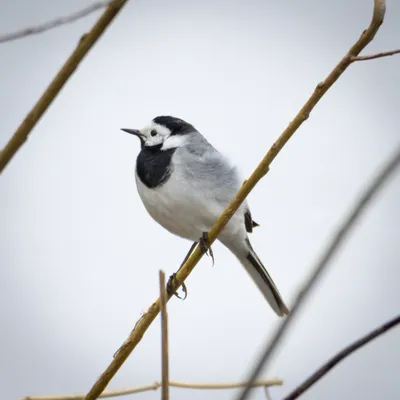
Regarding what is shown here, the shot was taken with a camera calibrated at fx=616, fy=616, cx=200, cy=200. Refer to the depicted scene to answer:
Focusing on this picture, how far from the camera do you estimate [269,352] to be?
1.49ft

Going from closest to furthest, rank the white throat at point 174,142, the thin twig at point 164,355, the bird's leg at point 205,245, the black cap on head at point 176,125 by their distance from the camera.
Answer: the thin twig at point 164,355
the bird's leg at point 205,245
the white throat at point 174,142
the black cap on head at point 176,125

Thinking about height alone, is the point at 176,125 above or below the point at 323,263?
above

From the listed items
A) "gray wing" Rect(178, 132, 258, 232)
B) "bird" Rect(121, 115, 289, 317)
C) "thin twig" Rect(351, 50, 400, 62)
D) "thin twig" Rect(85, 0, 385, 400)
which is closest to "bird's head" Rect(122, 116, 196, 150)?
"bird" Rect(121, 115, 289, 317)

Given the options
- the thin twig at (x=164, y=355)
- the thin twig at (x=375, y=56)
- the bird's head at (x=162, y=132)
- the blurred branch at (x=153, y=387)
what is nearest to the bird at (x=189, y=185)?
the bird's head at (x=162, y=132)

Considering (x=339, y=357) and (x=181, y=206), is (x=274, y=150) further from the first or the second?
(x=181, y=206)

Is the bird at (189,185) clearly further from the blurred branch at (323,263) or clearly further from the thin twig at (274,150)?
the blurred branch at (323,263)

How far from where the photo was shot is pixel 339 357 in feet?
1.75

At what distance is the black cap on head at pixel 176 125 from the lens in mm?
Result: 3180

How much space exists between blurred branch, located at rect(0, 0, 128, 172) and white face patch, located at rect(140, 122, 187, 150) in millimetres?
2335

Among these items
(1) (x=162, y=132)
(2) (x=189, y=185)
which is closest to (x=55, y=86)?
(2) (x=189, y=185)

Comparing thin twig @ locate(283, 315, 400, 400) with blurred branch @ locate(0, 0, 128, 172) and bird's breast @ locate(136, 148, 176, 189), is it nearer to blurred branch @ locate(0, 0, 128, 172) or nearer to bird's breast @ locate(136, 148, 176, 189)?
blurred branch @ locate(0, 0, 128, 172)

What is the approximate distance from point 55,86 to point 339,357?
0.40m

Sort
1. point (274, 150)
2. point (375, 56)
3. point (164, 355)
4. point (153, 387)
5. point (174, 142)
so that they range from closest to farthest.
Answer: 1. point (164, 355)
2. point (375, 56)
3. point (274, 150)
4. point (153, 387)
5. point (174, 142)

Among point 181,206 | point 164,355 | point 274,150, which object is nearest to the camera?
point 164,355
